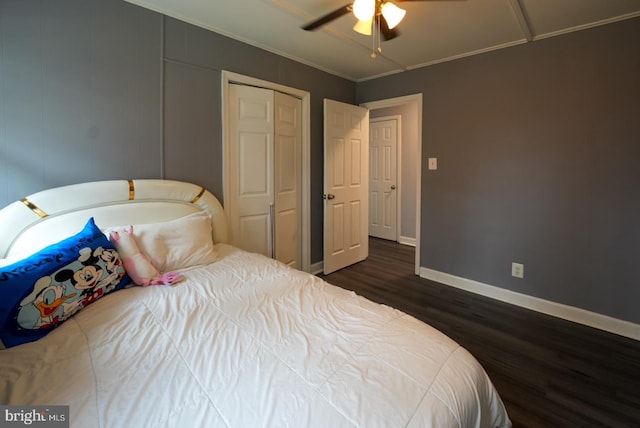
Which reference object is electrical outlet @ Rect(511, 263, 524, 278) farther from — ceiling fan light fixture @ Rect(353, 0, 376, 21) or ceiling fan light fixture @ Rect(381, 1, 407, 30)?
ceiling fan light fixture @ Rect(353, 0, 376, 21)

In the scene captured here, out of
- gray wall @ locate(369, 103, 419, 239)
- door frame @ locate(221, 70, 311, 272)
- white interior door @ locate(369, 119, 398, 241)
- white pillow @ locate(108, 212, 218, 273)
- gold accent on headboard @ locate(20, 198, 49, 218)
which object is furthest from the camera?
white interior door @ locate(369, 119, 398, 241)

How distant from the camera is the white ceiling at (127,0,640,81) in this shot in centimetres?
212

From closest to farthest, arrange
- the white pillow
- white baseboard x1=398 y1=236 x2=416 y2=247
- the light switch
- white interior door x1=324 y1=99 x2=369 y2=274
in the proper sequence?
the white pillow, the light switch, white interior door x1=324 y1=99 x2=369 y2=274, white baseboard x1=398 y1=236 x2=416 y2=247

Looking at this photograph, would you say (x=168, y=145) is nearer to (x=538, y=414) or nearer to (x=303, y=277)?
(x=303, y=277)

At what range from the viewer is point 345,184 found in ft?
12.3

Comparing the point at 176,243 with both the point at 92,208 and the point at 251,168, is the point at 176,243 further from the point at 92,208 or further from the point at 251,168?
the point at 251,168

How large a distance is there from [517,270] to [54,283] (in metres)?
3.45

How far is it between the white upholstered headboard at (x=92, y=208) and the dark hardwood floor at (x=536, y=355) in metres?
1.88

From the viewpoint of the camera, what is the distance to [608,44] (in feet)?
7.59

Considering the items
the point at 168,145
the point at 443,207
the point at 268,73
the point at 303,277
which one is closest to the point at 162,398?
the point at 303,277

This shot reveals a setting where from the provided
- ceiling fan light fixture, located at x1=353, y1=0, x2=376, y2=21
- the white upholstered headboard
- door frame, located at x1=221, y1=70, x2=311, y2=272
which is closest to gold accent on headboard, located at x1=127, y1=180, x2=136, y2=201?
the white upholstered headboard

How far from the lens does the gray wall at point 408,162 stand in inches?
195

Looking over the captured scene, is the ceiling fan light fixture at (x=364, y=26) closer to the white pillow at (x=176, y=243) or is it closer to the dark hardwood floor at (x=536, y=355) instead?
the white pillow at (x=176, y=243)

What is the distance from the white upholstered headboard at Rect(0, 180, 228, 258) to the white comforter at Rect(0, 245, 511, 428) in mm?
666
